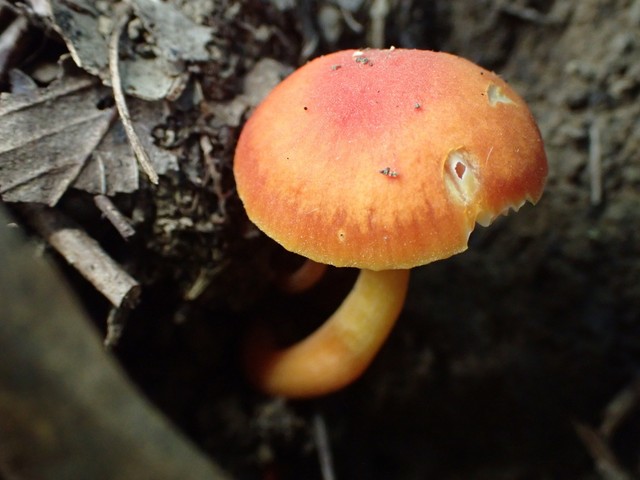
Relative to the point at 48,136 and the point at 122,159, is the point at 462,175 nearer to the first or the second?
the point at 122,159

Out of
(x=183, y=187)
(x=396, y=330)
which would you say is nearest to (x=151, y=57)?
(x=183, y=187)

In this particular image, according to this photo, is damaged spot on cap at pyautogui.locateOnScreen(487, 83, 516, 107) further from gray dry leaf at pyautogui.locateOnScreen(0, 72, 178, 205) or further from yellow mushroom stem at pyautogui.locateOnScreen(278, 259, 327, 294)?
gray dry leaf at pyautogui.locateOnScreen(0, 72, 178, 205)

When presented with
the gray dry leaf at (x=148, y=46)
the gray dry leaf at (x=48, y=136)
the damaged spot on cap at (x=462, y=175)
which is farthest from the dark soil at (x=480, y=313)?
the damaged spot on cap at (x=462, y=175)

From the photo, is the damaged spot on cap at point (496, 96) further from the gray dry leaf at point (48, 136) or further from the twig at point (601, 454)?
the twig at point (601, 454)

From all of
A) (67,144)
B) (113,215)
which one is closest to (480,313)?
(113,215)

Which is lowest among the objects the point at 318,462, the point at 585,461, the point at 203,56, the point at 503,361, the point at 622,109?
the point at 585,461

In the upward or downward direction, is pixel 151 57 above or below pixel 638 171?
above

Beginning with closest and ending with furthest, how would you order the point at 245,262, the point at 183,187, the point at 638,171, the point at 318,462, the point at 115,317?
the point at 115,317, the point at 183,187, the point at 245,262, the point at 638,171, the point at 318,462

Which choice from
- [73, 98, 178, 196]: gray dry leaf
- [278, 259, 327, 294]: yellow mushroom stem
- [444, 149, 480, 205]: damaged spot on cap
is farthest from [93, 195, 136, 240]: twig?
[444, 149, 480, 205]: damaged spot on cap

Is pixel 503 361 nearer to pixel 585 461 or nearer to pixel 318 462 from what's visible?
pixel 585 461
